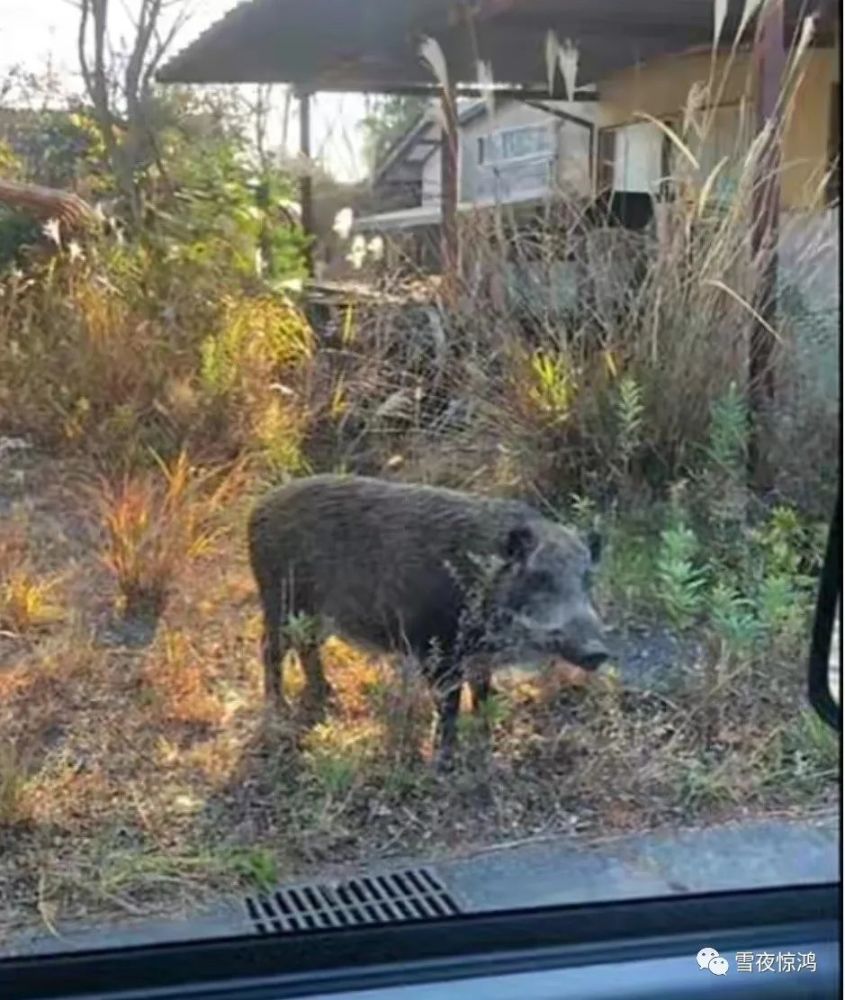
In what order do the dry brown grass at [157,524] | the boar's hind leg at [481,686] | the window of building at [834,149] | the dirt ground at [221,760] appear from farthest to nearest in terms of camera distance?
the boar's hind leg at [481,686] → the dry brown grass at [157,524] → the dirt ground at [221,760] → the window of building at [834,149]

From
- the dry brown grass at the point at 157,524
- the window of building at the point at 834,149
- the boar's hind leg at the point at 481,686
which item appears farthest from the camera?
the boar's hind leg at the point at 481,686

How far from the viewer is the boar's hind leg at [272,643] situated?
1812 mm

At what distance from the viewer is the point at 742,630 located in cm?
200

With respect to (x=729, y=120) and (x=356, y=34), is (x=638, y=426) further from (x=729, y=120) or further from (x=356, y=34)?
(x=356, y=34)

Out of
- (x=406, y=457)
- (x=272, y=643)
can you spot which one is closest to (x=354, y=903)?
(x=272, y=643)

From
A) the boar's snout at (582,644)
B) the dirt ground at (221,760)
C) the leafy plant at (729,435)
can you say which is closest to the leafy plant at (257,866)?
the dirt ground at (221,760)

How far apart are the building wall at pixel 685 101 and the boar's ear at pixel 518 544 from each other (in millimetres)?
596

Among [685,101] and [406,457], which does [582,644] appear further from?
[685,101]

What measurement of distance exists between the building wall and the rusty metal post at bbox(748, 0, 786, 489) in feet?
0.08

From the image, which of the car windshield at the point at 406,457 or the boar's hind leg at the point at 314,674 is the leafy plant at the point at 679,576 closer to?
the car windshield at the point at 406,457

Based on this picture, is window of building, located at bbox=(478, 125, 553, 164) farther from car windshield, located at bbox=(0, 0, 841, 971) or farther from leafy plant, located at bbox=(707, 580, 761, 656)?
leafy plant, located at bbox=(707, 580, 761, 656)

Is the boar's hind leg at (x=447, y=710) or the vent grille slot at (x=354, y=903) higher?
the boar's hind leg at (x=447, y=710)

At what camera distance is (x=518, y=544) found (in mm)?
1942

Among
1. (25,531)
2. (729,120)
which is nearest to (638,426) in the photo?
(729,120)
